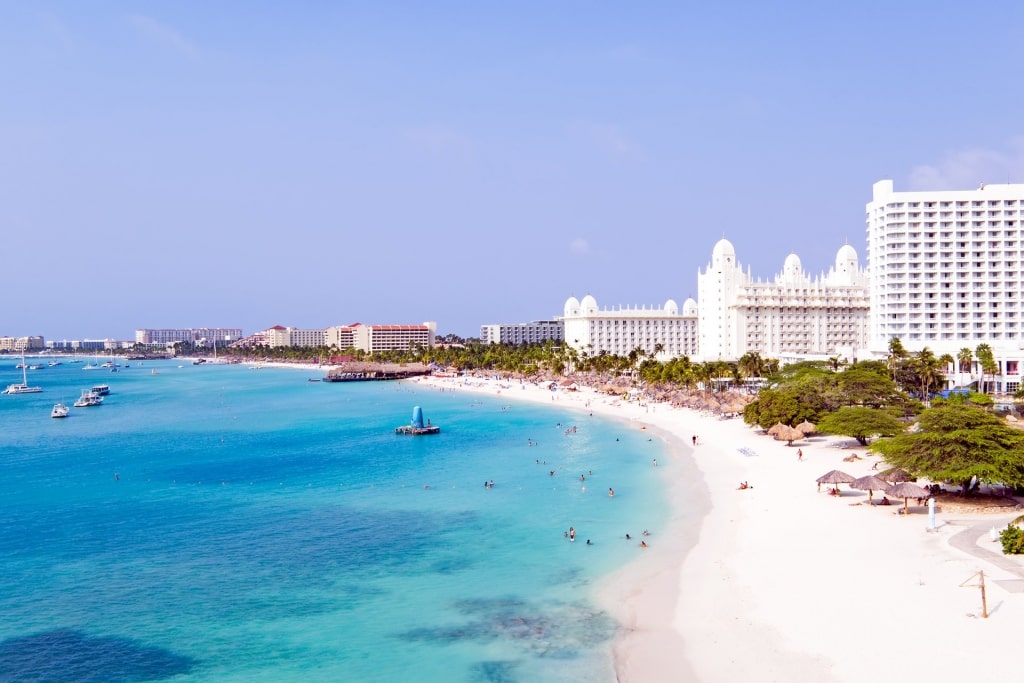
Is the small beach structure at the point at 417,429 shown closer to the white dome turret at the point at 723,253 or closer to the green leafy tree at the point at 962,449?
the green leafy tree at the point at 962,449

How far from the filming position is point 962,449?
2997 cm

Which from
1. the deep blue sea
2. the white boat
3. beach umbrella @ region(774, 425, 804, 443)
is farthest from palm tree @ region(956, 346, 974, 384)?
the white boat

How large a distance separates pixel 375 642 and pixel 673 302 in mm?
145405

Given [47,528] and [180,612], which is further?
[47,528]

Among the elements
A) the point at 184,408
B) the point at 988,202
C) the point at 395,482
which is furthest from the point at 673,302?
the point at 395,482

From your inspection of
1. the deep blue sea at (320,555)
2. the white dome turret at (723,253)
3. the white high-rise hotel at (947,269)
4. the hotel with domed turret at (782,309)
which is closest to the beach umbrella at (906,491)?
the deep blue sea at (320,555)

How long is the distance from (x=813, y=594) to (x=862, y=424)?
78.1ft

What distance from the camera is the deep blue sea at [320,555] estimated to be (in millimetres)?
21484

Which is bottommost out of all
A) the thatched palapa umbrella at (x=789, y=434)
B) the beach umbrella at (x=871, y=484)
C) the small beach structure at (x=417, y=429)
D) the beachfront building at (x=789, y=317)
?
the small beach structure at (x=417, y=429)

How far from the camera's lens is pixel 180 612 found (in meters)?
25.1

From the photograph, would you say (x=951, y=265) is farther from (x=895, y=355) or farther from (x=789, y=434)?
(x=789, y=434)

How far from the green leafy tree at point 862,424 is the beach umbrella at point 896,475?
11.4 metres

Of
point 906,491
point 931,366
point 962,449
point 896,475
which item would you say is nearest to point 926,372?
point 931,366

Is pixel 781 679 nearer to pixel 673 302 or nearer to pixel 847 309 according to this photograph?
pixel 847 309
